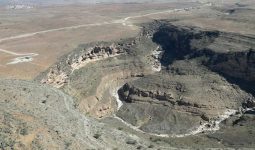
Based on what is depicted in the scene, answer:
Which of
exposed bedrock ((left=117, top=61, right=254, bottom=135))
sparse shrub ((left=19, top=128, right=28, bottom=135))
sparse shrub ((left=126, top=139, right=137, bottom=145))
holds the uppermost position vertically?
sparse shrub ((left=19, top=128, right=28, bottom=135))

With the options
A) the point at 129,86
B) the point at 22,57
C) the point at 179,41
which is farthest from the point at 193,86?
the point at 22,57

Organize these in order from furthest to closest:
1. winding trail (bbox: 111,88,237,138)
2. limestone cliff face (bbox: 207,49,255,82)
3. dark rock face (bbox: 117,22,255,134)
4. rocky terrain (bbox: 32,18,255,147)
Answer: limestone cliff face (bbox: 207,49,255,82) → dark rock face (bbox: 117,22,255,134) → rocky terrain (bbox: 32,18,255,147) → winding trail (bbox: 111,88,237,138)

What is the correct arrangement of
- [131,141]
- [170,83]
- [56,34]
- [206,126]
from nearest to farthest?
1. [131,141]
2. [206,126]
3. [170,83]
4. [56,34]

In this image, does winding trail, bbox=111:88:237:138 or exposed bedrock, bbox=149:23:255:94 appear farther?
exposed bedrock, bbox=149:23:255:94

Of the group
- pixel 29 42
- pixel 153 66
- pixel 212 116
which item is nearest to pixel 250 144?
pixel 212 116

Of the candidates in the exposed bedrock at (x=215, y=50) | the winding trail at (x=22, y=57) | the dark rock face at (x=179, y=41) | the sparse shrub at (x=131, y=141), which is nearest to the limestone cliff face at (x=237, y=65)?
the exposed bedrock at (x=215, y=50)

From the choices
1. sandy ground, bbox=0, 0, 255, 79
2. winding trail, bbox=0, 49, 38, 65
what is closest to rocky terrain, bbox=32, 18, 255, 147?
sandy ground, bbox=0, 0, 255, 79

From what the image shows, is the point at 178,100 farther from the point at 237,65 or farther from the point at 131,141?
the point at 131,141

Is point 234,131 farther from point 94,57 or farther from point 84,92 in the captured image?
point 94,57

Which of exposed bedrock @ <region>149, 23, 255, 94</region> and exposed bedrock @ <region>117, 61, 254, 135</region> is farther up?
exposed bedrock @ <region>149, 23, 255, 94</region>

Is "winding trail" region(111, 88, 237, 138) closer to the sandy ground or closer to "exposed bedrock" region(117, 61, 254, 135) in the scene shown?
"exposed bedrock" region(117, 61, 254, 135)
